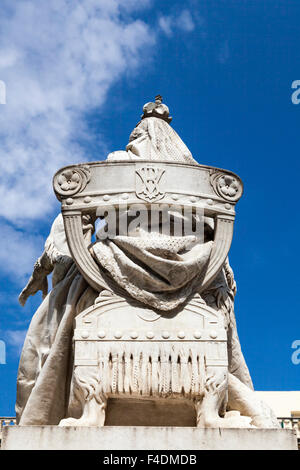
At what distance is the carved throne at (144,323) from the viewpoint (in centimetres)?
457

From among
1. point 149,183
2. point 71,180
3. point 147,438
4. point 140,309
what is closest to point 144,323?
point 140,309

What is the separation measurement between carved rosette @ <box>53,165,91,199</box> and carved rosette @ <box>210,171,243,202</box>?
914 millimetres

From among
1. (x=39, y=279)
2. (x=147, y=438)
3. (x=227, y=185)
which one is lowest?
(x=147, y=438)

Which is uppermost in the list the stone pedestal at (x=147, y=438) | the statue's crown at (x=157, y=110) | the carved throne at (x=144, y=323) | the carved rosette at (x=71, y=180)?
the statue's crown at (x=157, y=110)

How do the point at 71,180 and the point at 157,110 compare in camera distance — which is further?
the point at 157,110

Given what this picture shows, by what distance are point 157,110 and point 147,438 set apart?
136 inches

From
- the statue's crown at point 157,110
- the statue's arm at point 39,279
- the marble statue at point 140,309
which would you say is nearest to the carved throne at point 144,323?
the marble statue at point 140,309

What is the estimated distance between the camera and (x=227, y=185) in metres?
5.20

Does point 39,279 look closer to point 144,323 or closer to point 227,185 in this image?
point 144,323

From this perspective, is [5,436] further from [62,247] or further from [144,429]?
[62,247]

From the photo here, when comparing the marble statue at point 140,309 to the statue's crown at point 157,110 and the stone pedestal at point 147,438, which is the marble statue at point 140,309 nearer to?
the stone pedestal at point 147,438

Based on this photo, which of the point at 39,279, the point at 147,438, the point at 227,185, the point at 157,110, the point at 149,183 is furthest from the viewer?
the point at 157,110

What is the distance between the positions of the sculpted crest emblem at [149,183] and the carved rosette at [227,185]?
15.5 inches
